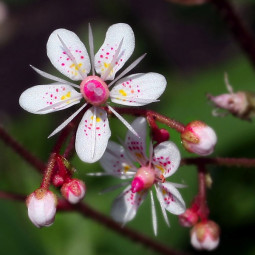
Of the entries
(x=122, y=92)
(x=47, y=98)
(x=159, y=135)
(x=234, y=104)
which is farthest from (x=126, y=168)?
(x=234, y=104)

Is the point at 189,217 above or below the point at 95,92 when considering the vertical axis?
below

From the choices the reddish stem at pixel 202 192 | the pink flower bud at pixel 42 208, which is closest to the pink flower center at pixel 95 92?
the pink flower bud at pixel 42 208

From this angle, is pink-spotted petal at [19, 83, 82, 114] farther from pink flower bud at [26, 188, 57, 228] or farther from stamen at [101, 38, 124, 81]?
pink flower bud at [26, 188, 57, 228]

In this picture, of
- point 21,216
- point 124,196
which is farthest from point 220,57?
point 124,196

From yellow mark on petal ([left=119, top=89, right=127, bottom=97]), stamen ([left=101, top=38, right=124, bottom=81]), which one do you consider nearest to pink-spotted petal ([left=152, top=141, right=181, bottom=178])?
yellow mark on petal ([left=119, top=89, right=127, bottom=97])

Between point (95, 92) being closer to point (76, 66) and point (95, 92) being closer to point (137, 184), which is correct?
point (76, 66)

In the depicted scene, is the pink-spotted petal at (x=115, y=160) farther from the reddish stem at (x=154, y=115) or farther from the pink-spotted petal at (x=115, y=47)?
the pink-spotted petal at (x=115, y=47)
